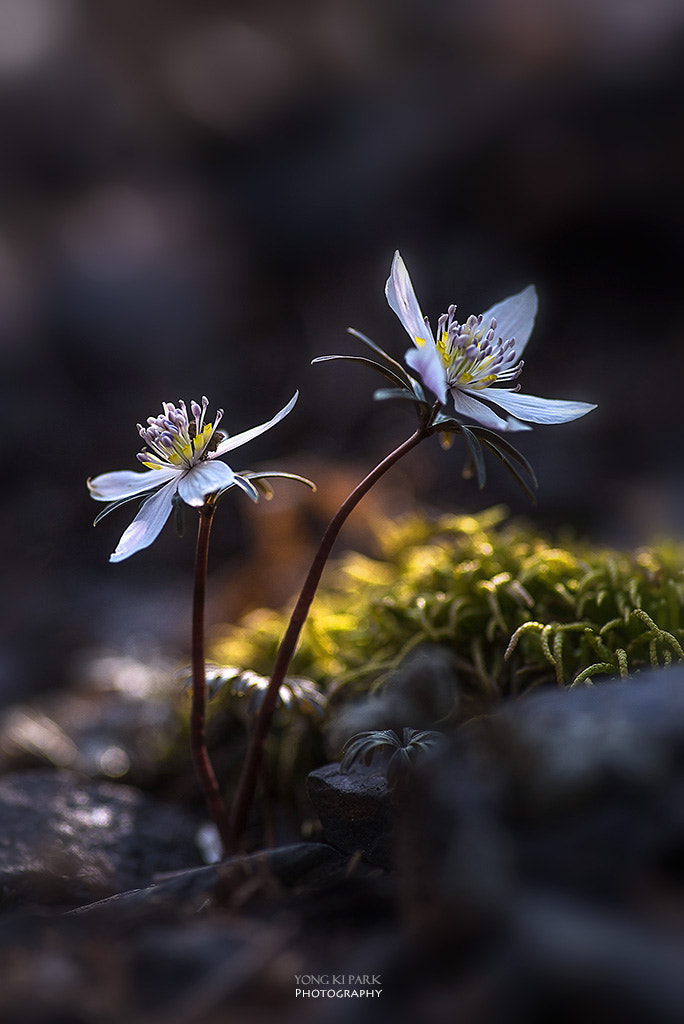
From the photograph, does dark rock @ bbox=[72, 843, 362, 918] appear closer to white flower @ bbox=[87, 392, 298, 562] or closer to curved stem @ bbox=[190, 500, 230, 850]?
curved stem @ bbox=[190, 500, 230, 850]

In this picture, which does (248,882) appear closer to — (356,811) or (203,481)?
(356,811)

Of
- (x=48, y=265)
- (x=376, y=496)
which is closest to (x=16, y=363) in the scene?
(x=48, y=265)

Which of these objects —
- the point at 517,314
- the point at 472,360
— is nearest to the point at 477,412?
the point at 472,360

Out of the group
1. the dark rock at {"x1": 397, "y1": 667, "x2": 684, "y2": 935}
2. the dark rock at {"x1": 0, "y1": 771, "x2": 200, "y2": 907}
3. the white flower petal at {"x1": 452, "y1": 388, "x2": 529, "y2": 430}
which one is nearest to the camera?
the dark rock at {"x1": 397, "y1": 667, "x2": 684, "y2": 935}

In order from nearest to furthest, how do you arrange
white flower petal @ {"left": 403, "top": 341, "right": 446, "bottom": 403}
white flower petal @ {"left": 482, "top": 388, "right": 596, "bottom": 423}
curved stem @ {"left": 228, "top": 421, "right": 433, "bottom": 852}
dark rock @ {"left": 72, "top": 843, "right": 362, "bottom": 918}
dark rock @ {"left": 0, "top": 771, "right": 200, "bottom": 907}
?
dark rock @ {"left": 72, "top": 843, "right": 362, "bottom": 918}, white flower petal @ {"left": 403, "top": 341, "right": 446, "bottom": 403}, curved stem @ {"left": 228, "top": 421, "right": 433, "bottom": 852}, white flower petal @ {"left": 482, "top": 388, "right": 596, "bottom": 423}, dark rock @ {"left": 0, "top": 771, "right": 200, "bottom": 907}

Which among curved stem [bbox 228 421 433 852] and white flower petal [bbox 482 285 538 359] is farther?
white flower petal [bbox 482 285 538 359]

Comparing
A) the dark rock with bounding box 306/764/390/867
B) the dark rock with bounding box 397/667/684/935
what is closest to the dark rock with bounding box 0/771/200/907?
the dark rock with bounding box 306/764/390/867

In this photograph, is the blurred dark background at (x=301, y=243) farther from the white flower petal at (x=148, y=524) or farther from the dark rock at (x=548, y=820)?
the dark rock at (x=548, y=820)

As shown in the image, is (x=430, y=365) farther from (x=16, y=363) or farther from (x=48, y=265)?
(x=48, y=265)
